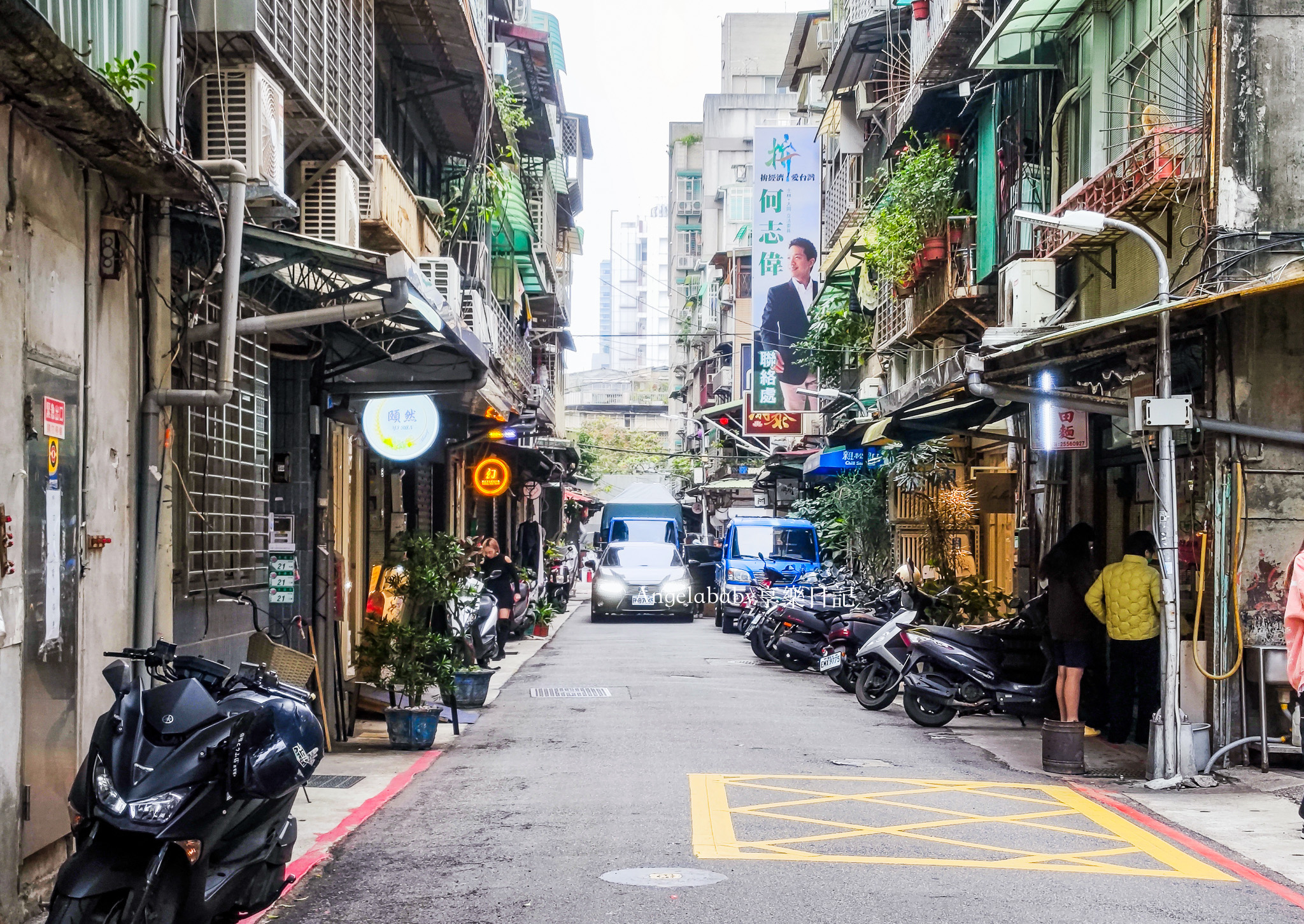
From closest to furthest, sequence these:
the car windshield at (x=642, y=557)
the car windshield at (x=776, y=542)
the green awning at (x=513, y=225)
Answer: the green awning at (x=513, y=225) < the car windshield at (x=776, y=542) < the car windshield at (x=642, y=557)

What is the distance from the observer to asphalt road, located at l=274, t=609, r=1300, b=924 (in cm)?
672

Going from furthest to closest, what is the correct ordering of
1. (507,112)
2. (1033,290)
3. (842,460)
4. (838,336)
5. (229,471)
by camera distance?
1. (838,336)
2. (842,460)
3. (507,112)
4. (1033,290)
5. (229,471)

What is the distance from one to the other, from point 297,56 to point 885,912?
25.2ft

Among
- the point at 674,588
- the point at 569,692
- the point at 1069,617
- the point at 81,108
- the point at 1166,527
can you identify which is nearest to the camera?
the point at 81,108

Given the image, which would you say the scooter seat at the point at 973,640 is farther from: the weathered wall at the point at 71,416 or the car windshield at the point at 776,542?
the car windshield at the point at 776,542

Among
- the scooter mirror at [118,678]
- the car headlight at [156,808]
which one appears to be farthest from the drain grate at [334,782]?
the car headlight at [156,808]

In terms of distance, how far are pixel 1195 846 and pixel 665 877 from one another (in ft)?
10.7

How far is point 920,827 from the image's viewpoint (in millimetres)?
8812

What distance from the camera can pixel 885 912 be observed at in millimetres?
6574

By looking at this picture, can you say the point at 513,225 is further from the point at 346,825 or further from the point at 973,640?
the point at 346,825

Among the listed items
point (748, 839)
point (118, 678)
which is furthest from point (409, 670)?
point (118, 678)

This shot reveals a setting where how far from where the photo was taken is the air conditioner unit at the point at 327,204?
1240 cm

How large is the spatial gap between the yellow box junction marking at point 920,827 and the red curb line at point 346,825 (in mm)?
2030

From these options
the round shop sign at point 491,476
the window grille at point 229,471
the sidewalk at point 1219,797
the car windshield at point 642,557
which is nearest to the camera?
the sidewalk at point 1219,797
